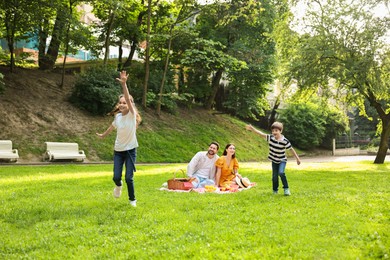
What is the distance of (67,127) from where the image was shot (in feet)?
76.8

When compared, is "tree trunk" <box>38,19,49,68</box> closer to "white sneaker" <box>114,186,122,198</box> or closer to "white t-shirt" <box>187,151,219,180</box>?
"white t-shirt" <box>187,151,219,180</box>

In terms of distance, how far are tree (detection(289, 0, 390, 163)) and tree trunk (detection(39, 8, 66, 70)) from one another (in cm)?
1364

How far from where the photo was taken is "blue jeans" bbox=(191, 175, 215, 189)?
35.9 ft

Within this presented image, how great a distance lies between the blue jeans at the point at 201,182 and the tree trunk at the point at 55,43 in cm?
1634

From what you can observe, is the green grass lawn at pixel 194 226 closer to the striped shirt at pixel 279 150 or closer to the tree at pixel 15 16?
the striped shirt at pixel 279 150

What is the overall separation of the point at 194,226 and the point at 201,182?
5.24 m

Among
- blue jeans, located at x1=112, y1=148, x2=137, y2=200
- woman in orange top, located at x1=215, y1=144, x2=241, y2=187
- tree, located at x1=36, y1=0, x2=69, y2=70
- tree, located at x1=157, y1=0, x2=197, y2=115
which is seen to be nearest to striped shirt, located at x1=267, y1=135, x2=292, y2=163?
woman in orange top, located at x1=215, y1=144, x2=241, y2=187

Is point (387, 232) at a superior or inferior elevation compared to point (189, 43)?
inferior

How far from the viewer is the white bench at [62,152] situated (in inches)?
766

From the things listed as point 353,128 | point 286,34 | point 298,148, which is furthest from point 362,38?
point 353,128

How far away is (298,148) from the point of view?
44.2m

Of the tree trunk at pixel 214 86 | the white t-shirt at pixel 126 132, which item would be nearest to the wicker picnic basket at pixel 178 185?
the white t-shirt at pixel 126 132

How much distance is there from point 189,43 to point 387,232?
87.9 feet

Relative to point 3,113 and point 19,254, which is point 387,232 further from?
point 3,113
